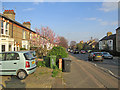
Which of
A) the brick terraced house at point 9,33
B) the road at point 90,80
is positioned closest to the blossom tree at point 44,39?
the brick terraced house at point 9,33

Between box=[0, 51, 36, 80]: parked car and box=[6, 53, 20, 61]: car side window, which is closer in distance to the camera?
box=[0, 51, 36, 80]: parked car

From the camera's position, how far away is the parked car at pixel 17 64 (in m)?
7.04

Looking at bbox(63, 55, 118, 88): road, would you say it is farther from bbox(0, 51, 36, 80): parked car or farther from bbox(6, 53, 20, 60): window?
bbox(6, 53, 20, 60): window

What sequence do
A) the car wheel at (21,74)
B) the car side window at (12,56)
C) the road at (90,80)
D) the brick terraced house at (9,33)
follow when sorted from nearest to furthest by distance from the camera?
the road at (90,80) → the car wheel at (21,74) → the car side window at (12,56) → the brick terraced house at (9,33)

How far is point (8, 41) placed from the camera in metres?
12.9

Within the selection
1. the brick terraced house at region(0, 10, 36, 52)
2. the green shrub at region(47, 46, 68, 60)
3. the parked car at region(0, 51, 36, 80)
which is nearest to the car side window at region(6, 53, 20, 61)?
the parked car at region(0, 51, 36, 80)

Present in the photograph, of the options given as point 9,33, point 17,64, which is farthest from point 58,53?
point 9,33

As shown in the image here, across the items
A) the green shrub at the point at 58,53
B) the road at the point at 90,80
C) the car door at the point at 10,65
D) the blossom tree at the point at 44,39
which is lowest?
the road at the point at 90,80

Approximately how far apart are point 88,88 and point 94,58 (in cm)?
1261

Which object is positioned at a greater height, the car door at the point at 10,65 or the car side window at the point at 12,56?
the car side window at the point at 12,56

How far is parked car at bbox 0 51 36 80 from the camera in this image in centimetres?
704

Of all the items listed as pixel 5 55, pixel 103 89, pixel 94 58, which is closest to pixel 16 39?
pixel 5 55

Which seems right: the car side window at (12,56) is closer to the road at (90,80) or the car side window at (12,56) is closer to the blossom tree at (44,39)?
the road at (90,80)

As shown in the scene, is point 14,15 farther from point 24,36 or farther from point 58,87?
point 58,87
